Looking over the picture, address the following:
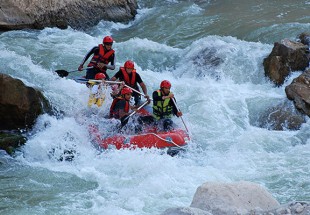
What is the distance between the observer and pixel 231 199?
18.7 feet

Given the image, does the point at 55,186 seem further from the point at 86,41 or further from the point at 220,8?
the point at 220,8

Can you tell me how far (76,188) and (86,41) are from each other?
6.48 m

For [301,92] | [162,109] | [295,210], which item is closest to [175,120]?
[162,109]

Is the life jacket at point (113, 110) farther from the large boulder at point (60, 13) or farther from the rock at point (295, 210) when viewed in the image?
the large boulder at point (60, 13)

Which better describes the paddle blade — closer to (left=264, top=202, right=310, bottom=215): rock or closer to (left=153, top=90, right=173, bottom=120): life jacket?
(left=153, top=90, right=173, bottom=120): life jacket

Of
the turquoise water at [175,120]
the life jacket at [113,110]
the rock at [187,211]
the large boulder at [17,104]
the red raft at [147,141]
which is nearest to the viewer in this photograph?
the rock at [187,211]

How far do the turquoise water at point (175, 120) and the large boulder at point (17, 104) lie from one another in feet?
0.72

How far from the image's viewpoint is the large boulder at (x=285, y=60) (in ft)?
38.8

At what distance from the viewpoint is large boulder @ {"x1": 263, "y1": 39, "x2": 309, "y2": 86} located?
1181 cm

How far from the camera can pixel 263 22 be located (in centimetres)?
1510

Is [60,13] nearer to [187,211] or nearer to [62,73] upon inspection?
[62,73]

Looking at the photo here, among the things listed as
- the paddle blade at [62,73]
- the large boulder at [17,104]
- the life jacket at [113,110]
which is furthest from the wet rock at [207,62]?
the large boulder at [17,104]

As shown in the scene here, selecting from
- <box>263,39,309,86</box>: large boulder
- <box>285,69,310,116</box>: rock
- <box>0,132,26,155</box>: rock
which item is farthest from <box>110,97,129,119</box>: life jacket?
<box>263,39,309,86</box>: large boulder

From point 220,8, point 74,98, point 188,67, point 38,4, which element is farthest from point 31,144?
point 220,8
